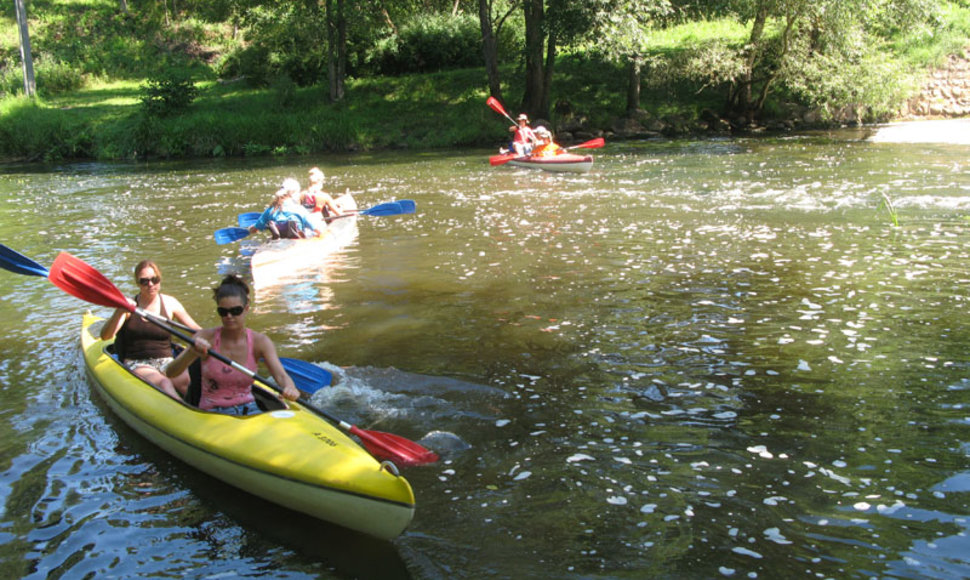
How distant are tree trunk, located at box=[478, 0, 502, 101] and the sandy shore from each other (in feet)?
37.2

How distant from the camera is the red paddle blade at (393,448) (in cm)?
443

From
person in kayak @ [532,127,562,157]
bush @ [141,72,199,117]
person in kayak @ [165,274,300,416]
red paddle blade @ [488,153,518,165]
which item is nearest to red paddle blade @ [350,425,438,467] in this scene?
person in kayak @ [165,274,300,416]

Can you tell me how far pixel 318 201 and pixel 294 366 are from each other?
6558mm

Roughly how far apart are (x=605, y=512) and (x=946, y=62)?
90.0 feet

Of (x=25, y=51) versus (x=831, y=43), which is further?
(x=25, y=51)

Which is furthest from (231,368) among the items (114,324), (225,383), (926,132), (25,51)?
(25,51)

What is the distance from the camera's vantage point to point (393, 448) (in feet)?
14.6

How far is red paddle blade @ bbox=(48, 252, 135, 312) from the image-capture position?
17.4 ft

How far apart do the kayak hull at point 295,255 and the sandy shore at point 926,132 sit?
1607 cm

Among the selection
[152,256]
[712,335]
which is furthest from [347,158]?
[712,335]

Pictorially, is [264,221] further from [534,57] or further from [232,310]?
[534,57]

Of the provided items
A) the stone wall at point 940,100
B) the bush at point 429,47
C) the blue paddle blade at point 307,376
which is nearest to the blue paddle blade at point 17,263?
the blue paddle blade at point 307,376

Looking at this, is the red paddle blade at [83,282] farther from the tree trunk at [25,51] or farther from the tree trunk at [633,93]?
the tree trunk at [25,51]

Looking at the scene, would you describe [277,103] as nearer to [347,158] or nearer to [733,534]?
[347,158]
